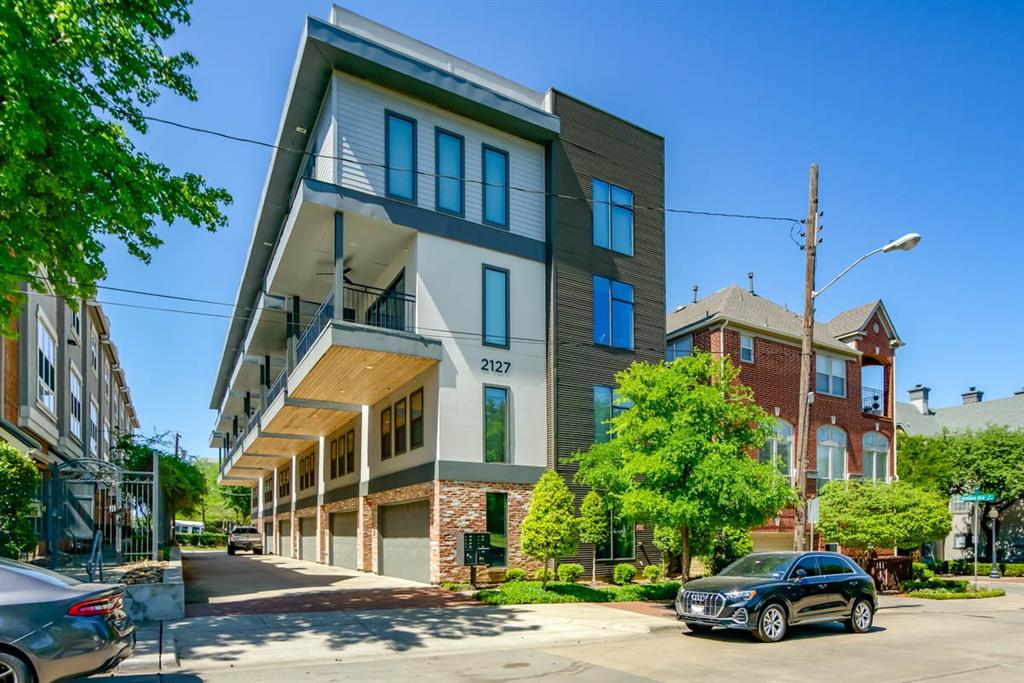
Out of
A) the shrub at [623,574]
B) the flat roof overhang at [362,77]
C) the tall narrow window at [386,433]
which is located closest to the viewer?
the flat roof overhang at [362,77]

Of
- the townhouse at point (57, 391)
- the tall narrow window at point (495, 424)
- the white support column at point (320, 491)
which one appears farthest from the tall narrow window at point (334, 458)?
the tall narrow window at point (495, 424)

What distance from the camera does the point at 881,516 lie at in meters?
23.2

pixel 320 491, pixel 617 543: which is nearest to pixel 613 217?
pixel 617 543

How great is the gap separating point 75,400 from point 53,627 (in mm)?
35335

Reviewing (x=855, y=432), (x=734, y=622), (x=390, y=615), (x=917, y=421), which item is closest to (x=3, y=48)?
(x=390, y=615)

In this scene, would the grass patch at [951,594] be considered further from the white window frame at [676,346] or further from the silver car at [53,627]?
the silver car at [53,627]

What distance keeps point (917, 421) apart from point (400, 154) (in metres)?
40.9

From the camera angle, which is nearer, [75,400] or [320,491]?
[320,491]

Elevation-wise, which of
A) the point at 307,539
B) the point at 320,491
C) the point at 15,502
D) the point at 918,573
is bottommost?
the point at 307,539

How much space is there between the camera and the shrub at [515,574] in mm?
20141

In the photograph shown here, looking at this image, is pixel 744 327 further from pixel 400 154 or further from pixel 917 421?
pixel 917 421

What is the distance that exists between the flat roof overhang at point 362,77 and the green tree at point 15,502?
8530 millimetres

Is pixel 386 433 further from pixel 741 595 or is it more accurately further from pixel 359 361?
pixel 741 595

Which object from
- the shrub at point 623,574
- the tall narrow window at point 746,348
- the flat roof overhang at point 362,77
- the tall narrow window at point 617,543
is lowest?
the shrub at point 623,574
